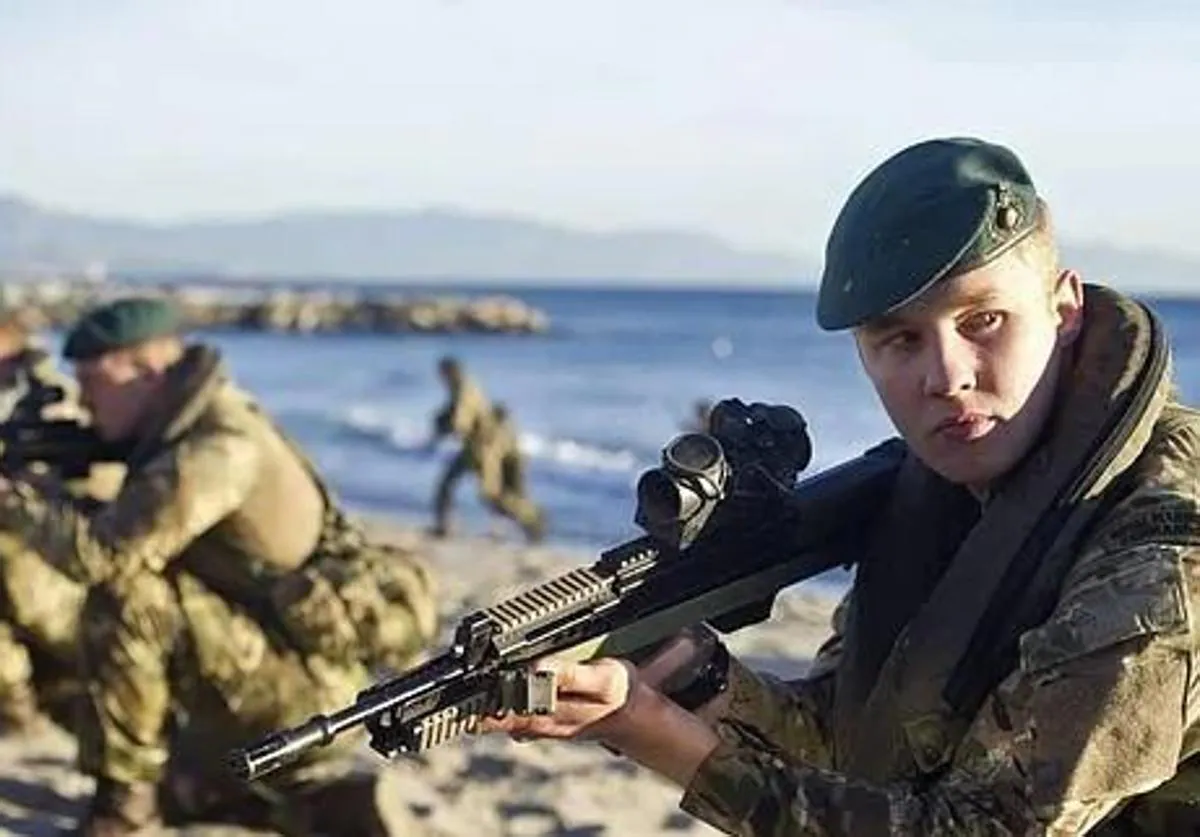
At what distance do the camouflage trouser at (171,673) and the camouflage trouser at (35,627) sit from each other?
1006 mm

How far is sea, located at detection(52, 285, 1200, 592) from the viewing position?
24438 millimetres

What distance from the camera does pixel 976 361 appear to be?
113 inches

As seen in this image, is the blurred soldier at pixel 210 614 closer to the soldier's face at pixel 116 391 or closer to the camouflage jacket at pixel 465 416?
the soldier's face at pixel 116 391

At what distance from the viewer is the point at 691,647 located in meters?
3.20

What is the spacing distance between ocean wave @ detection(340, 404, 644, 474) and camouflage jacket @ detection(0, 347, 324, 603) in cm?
1941

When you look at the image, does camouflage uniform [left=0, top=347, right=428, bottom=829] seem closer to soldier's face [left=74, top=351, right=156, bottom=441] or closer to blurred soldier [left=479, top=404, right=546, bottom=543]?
soldier's face [left=74, top=351, right=156, bottom=441]

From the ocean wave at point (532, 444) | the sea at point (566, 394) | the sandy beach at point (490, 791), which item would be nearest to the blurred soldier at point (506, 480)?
the sea at point (566, 394)

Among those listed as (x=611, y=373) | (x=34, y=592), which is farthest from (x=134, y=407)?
(x=611, y=373)

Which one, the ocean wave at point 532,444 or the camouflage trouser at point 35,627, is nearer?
the camouflage trouser at point 35,627

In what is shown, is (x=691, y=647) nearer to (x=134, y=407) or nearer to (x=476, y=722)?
(x=476, y=722)

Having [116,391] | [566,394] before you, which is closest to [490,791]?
[116,391]

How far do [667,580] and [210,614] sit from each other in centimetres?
404

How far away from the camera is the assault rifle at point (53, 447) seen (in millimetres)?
7398

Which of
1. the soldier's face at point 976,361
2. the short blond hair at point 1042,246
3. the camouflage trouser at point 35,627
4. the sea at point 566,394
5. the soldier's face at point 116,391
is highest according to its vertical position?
the short blond hair at point 1042,246
